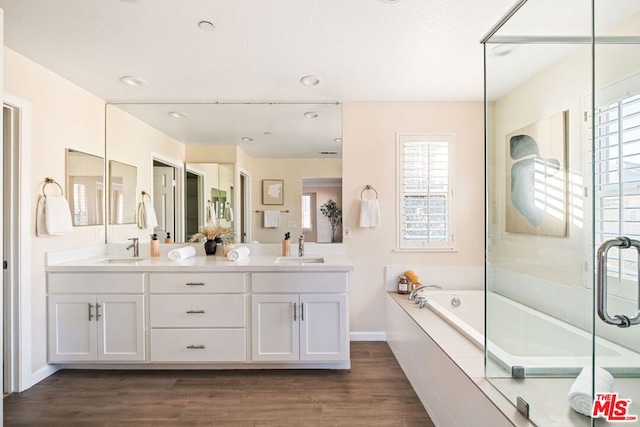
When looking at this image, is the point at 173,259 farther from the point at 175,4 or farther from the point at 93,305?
the point at 175,4

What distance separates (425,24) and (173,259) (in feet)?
8.25

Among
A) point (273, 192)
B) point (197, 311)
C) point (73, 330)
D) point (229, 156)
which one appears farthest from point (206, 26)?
point (73, 330)

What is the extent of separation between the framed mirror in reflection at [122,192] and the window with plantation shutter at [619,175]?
351 centimetres

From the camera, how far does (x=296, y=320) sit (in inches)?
97.3

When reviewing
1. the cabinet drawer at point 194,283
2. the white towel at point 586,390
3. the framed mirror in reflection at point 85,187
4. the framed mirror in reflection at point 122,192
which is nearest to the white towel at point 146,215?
the framed mirror in reflection at point 122,192

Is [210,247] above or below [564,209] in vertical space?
below

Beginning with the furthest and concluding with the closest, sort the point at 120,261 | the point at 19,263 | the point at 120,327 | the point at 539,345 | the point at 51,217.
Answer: the point at 120,261 < the point at 120,327 < the point at 51,217 < the point at 19,263 < the point at 539,345

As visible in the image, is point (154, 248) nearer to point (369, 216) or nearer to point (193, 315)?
point (193, 315)

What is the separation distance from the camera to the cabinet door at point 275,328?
247cm

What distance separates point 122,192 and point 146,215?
0.31 meters

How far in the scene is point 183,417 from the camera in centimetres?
199

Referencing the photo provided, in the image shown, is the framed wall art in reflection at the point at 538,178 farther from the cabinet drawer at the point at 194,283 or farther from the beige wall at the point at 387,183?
the cabinet drawer at the point at 194,283

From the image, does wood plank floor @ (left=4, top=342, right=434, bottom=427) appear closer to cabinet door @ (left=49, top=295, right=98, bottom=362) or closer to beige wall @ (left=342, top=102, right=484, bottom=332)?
cabinet door @ (left=49, top=295, right=98, bottom=362)

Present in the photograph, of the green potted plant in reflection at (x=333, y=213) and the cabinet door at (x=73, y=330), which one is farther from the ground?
the green potted plant in reflection at (x=333, y=213)
